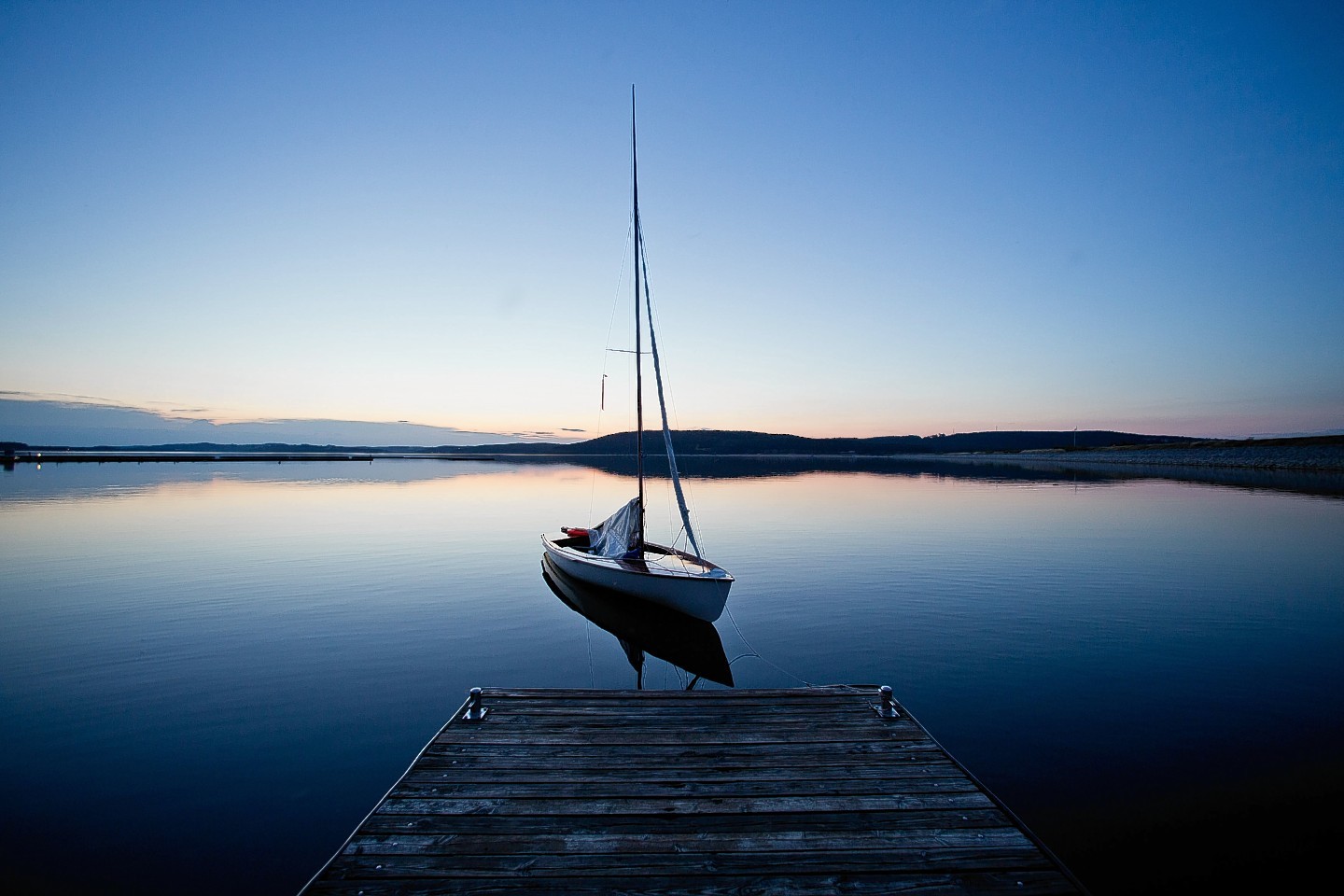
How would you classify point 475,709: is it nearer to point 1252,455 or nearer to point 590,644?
point 590,644

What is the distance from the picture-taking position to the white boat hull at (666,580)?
14516 millimetres

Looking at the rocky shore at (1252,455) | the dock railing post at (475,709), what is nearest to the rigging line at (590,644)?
the dock railing post at (475,709)

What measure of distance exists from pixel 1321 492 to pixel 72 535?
83.0m

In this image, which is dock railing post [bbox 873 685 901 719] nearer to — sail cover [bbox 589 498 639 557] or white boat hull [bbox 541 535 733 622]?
white boat hull [bbox 541 535 733 622]

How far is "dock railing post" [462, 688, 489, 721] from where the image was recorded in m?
7.93

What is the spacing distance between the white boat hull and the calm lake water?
137 cm

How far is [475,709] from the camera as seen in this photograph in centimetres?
809

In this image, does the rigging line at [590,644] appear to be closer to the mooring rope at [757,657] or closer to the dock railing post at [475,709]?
the mooring rope at [757,657]

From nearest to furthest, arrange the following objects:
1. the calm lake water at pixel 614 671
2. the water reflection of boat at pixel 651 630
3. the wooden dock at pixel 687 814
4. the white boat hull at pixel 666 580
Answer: the wooden dock at pixel 687 814 → the calm lake water at pixel 614 671 → the water reflection of boat at pixel 651 630 → the white boat hull at pixel 666 580

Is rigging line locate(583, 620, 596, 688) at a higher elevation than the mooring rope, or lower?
lower

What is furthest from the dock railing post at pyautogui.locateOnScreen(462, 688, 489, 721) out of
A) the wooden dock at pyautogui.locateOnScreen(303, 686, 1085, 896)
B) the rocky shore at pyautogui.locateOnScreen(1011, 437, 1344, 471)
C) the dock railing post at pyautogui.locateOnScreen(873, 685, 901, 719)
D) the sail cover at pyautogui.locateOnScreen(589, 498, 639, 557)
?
the rocky shore at pyautogui.locateOnScreen(1011, 437, 1344, 471)

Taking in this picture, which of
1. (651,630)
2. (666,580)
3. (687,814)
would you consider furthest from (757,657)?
(687,814)

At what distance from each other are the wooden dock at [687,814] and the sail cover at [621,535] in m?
10.8

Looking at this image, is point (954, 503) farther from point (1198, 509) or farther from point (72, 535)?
point (72, 535)
